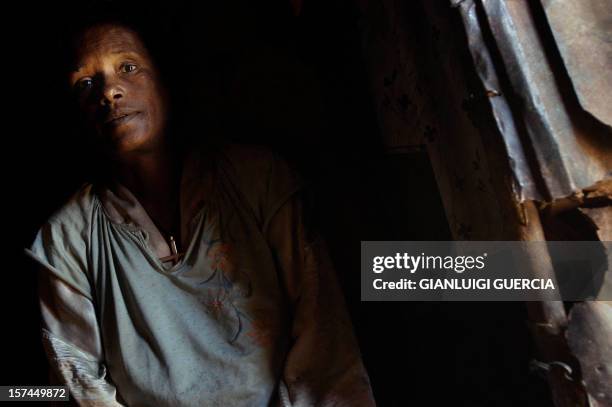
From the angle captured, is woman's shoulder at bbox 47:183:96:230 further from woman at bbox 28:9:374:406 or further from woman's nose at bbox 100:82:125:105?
woman's nose at bbox 100:82:125:105

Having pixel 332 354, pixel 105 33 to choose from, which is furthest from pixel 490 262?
pixel 105 33

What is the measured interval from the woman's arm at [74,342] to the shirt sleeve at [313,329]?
18.4 inches

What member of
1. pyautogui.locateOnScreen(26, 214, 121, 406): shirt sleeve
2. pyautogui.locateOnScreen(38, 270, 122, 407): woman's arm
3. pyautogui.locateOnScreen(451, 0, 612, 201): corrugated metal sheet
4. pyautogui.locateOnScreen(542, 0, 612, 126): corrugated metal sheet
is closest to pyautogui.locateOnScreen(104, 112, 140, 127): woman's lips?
pyautogui.locateOnScreen(26, 214, 121, 406): shirt sleeve

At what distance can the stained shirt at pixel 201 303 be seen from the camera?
1.30 metres

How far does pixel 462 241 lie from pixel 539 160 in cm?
31

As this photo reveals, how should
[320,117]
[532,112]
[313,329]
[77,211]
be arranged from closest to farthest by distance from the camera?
[532,112], [313,329], [77,211], [320,117]

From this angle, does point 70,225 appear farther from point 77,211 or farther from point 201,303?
point 201,303

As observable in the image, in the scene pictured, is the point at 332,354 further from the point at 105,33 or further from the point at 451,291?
the point at 105,33

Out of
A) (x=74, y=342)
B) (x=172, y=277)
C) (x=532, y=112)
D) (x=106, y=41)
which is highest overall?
(x=106, y=41)

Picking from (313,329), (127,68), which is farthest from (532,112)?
(127,68)

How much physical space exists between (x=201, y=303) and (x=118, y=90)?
23.8 inches

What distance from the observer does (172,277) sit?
136 cm

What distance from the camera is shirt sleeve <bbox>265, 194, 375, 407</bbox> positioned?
1281 millimetres

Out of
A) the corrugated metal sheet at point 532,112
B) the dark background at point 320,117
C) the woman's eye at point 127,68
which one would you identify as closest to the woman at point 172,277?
the woman's eye at point 127,68
